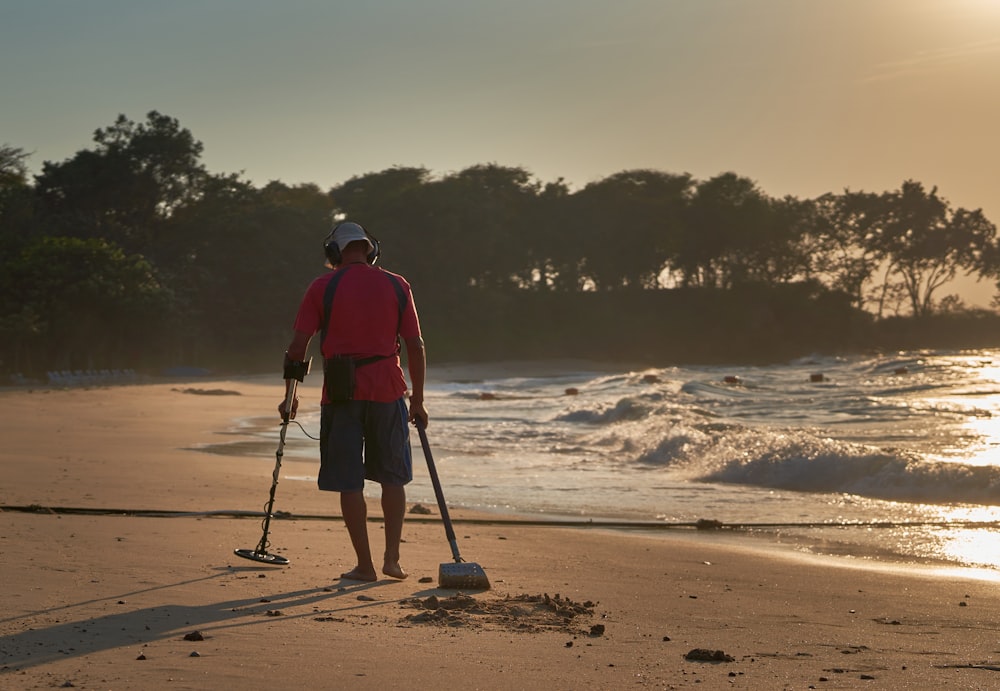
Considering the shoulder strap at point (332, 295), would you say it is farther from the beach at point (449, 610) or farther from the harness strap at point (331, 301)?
the beach at point (449, 610)

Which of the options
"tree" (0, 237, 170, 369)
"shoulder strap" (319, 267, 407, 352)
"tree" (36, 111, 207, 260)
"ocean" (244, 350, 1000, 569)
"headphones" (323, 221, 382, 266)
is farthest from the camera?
"tree" (36, 111, 207, 260)

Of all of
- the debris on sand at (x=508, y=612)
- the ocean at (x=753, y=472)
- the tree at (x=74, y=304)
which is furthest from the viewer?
the tree at (x=74, y=304)

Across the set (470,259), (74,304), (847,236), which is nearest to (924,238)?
(847,236)

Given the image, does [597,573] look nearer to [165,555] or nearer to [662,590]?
A: [662,590]

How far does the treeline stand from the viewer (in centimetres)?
4156

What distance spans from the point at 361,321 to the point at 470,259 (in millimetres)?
60265

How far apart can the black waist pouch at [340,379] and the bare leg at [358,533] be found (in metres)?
0.45

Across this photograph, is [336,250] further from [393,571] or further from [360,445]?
[393,571]

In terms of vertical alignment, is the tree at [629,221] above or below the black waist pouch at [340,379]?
above

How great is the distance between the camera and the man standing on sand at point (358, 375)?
5.58 metres

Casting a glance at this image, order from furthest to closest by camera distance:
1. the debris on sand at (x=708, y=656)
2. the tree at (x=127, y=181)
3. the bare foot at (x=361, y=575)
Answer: the tree at (x=127, y=181), the bare foot at (x=361, y=575), the debris on sand at (x=708, y=656)

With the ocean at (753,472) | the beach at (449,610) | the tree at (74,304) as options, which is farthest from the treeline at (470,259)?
the beach at (449,610)

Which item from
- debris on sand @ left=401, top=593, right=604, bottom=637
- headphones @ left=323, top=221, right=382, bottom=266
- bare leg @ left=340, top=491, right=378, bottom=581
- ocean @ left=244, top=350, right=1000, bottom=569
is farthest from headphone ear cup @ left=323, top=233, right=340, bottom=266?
ocean @ left=244, top=350, right=1000, bottom=569

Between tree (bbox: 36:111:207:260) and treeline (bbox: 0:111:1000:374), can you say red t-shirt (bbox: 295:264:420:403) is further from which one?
tree (bbox: 36:111:207:260)
